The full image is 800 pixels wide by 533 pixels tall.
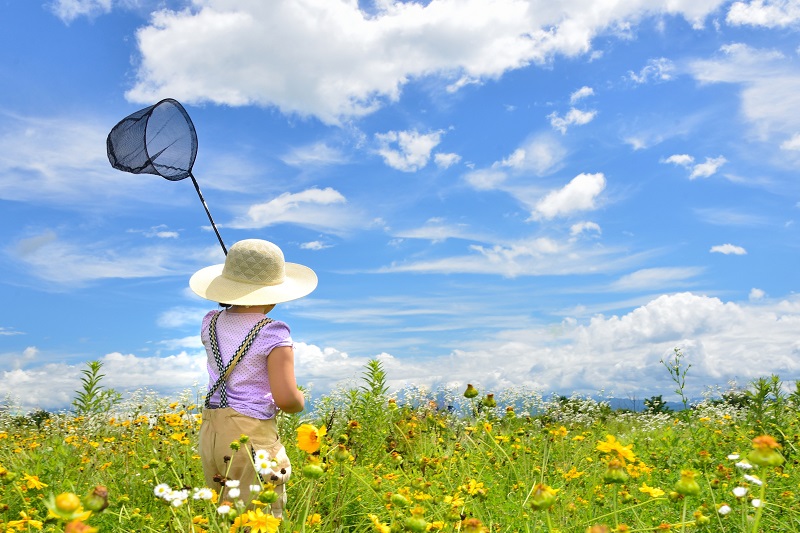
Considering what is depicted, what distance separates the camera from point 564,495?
3.76 m

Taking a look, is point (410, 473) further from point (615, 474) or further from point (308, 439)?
point (615, 474)

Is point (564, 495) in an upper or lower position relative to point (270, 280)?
lower

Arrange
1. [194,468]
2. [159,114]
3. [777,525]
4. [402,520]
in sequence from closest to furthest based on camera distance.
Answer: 1. [402,520]
2. [777,525]
3. [194,468]
4. [159,114]

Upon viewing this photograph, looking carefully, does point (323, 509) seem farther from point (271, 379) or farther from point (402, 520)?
point (402, 520)

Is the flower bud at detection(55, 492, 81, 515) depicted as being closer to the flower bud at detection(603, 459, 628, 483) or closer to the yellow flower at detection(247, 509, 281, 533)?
the yellow flower at detection(247, 509, 281, 533)

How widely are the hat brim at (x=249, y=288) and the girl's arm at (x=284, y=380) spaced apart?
348mm

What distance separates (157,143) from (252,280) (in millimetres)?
2113

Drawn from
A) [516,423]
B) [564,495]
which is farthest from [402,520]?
[516,423]

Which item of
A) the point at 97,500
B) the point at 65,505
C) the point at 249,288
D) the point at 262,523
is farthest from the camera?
the point at 249,288

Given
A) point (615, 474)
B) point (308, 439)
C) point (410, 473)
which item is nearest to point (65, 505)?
point (308, 439)

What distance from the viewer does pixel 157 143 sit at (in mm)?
5285

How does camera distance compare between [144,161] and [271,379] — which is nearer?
[271,379]

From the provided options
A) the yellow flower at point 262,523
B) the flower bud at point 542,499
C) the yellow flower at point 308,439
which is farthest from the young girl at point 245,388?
the flower bud at point 542,499

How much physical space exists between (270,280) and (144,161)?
2093 millimetres
